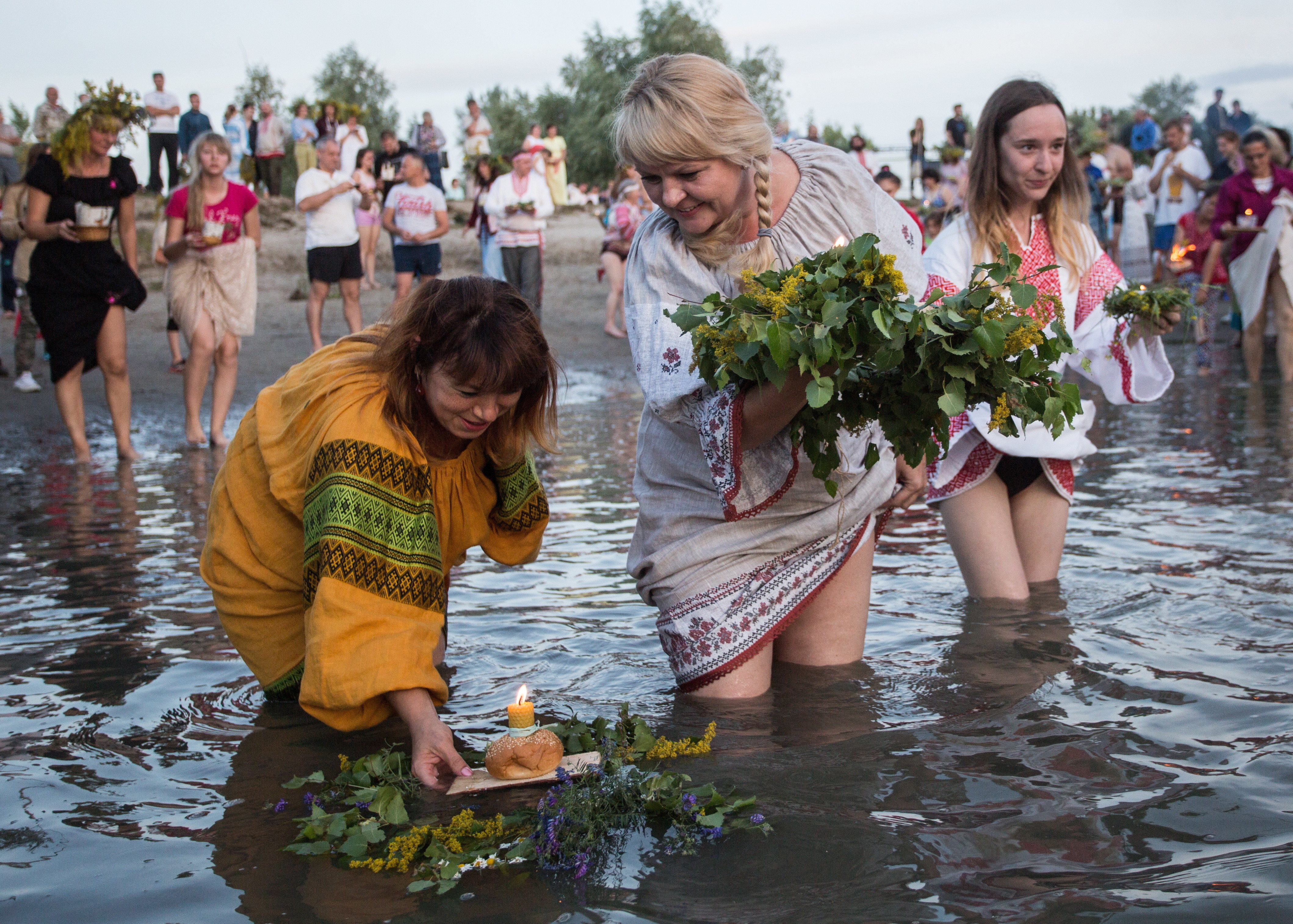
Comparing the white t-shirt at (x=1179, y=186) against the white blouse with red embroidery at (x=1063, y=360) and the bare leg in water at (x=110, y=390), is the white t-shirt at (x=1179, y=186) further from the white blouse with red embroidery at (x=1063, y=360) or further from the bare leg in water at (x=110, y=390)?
the bare leg in water at (x=110, y=390)

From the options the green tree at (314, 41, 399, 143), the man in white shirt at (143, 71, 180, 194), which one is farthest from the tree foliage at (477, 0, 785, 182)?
the man in white shirt at (143, 71, 180, 194)

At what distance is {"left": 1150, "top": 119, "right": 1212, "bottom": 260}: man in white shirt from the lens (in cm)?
1588

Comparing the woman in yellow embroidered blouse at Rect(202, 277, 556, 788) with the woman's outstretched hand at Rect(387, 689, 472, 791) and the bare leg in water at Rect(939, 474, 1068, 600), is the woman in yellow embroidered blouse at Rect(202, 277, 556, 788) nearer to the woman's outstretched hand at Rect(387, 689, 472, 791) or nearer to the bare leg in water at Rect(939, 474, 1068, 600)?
the woman's outstretched hand at Rect(387, 689, 472, 791)

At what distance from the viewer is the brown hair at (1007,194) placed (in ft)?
15.2

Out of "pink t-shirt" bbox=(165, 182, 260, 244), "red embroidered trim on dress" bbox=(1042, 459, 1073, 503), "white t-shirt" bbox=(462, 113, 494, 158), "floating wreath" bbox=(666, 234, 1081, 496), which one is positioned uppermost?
"white t-shirt" bbox=(462, 113, 494, 158)

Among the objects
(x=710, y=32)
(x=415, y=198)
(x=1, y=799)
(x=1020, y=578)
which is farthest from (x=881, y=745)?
(x=710, y=32)

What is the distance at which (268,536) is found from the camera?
12.0 feet

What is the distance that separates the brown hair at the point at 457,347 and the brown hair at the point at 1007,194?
2.02m

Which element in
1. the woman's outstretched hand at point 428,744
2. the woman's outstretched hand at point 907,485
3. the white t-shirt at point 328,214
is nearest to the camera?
the woman's outstretched hand at point 428,744

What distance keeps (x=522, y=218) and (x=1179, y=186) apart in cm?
868

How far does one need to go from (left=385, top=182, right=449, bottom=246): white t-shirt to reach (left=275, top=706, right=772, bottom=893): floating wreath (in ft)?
36.7

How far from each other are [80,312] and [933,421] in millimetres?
7227

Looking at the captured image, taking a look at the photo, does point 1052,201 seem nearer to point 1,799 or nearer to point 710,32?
point 1,799

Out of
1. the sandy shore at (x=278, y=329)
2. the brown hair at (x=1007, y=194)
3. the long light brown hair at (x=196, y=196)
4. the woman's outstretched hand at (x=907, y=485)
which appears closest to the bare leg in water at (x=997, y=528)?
the woman's outstretched hand at (x=907, y=485)
